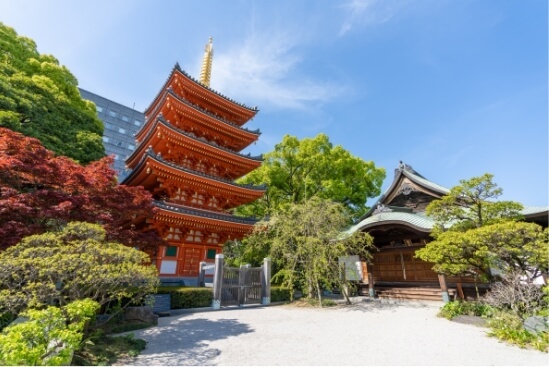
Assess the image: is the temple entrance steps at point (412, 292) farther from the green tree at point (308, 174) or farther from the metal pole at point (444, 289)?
the green tree at point (308, 174)

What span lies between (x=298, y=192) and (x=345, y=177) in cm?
405

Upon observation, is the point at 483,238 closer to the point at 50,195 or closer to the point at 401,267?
the point at 401,267

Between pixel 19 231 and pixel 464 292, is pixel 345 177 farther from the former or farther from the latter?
pixel 19 231

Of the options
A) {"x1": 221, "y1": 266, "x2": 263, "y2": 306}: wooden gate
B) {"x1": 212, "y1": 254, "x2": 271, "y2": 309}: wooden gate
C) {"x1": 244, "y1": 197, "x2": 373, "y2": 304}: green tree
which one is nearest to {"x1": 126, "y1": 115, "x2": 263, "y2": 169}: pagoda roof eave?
{"x1": 244, "y1": 197, "x2": 373, "y2": 304}: green tree

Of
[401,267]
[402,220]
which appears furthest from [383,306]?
[402,220]

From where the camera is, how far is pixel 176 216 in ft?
38.6

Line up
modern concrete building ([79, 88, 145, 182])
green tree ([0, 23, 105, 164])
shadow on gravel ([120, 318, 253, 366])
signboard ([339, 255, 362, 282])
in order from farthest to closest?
modern concrete building ([79, 88, 145, 182]) → signboard ([339, 255, 362, 282]) → green tree ([0, 23, 105, 164]) → shadow on gravel ([120, 318, 253, 366])

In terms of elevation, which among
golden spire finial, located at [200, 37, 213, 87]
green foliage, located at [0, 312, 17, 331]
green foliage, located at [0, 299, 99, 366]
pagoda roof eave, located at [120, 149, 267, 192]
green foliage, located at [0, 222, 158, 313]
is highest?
golden spire finial, located at [200, 37, 213, 87]

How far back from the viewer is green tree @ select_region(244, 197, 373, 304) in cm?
1121

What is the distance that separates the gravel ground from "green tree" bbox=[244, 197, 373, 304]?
7.55 ft

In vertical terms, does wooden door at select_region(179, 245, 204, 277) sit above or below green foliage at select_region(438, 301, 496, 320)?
above

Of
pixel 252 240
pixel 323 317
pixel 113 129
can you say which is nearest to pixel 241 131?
pixel 252 240

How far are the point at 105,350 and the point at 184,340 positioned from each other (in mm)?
1589

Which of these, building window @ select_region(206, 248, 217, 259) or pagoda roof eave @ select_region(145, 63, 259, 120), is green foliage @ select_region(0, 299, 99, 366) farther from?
pagoda roof eave @ select_region(145, 63, 259, 120)
